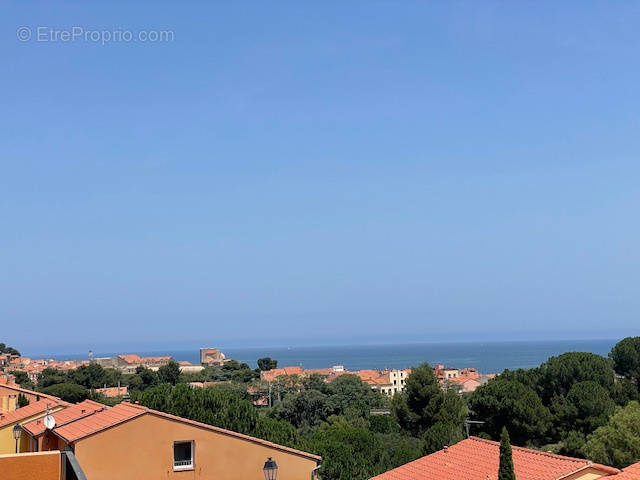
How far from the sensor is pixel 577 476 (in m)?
14.7

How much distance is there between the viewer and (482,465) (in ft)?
53.7

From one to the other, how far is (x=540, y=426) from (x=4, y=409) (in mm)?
27519

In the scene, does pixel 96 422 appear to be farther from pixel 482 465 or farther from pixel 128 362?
pixel 128 362

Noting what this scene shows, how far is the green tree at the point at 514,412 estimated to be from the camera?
39000 millimetres

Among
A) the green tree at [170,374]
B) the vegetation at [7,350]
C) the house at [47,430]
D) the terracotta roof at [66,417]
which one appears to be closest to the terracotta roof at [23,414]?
the terracotta roof at [66,417]

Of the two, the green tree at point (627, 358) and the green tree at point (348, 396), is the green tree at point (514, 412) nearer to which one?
the green tree at point (627, 358)

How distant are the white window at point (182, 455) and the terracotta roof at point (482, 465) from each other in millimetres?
8153

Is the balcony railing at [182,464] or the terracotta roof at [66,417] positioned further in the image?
the terracotta roof at [66,417]

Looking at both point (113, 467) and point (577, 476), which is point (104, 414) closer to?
point (113, 467)

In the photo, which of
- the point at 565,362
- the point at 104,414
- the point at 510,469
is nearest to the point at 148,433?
the point at 104,414

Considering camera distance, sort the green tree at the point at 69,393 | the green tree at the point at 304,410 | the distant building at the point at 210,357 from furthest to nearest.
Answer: the distant building at the point at 210,357, the green tree at the point at 69,393, the green tree at the point at 304,410

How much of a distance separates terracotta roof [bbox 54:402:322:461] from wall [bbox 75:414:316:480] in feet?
0.18

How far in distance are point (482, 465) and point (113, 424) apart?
9787 millimetres

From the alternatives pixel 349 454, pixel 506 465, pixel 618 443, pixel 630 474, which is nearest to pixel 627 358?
pixel 618 443
